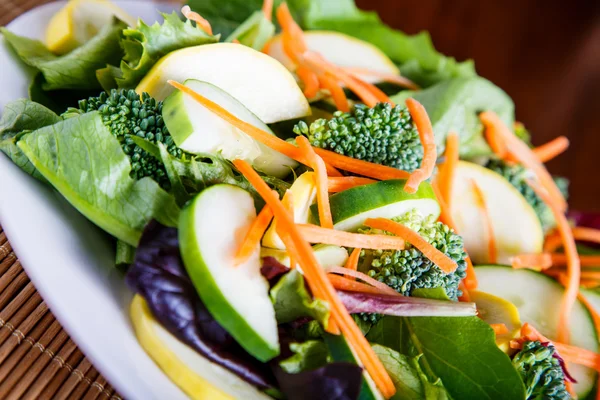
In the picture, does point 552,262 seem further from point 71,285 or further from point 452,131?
point 71,285

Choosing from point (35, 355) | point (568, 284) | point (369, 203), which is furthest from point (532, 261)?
point (35, 355)

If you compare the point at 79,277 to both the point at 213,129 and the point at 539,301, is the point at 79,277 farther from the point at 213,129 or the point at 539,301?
the point at 539,301

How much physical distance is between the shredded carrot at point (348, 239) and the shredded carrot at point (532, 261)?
0.56m

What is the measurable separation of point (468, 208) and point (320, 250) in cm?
80

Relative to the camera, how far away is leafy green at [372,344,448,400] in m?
1.17

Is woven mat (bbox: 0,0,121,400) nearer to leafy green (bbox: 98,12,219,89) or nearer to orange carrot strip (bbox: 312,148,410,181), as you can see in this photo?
leafy green (bbox: 98,12,219,89)

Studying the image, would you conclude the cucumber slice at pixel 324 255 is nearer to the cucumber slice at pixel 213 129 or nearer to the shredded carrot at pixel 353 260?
the shredded carrot at pixel 353 260

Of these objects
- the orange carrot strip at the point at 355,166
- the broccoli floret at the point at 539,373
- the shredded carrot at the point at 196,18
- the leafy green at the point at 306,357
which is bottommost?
the broccoli floret at the point at 539,373

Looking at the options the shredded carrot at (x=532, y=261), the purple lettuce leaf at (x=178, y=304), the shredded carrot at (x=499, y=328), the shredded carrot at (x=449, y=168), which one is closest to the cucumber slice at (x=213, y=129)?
the purple lettuce leaf at (x=178, y=304)

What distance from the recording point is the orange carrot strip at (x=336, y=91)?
164 centimetres

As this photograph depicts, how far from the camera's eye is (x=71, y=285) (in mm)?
1028

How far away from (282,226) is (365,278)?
9.8 inches

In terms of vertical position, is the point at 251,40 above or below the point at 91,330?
above

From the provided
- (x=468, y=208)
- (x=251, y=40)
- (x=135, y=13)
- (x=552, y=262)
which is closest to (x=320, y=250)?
(x=468, y=208)
